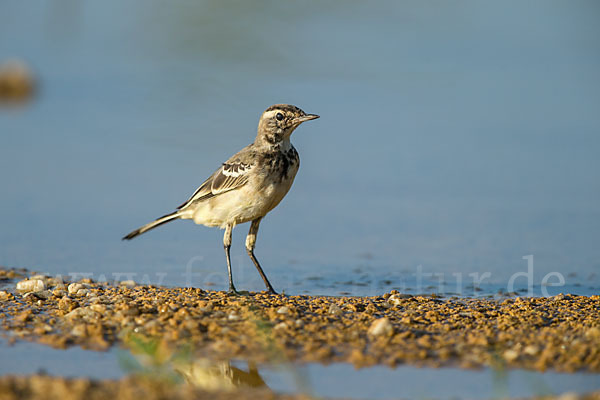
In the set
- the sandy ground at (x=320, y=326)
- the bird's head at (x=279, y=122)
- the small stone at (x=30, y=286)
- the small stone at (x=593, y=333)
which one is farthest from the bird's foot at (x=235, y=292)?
the small stone at (x=593, y=333)

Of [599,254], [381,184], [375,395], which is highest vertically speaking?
[381,184]

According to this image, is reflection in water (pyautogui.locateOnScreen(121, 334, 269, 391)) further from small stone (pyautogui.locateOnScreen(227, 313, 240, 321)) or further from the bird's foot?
the bird's foot

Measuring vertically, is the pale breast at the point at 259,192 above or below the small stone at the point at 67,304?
above

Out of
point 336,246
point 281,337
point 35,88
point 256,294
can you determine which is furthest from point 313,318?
point 35,88

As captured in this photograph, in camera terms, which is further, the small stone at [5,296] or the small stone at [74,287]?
the small stone at [74,287]

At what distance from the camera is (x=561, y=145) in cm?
1291

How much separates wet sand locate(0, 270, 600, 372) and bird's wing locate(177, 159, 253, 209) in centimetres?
122

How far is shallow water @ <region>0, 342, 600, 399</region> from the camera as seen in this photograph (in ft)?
17.1

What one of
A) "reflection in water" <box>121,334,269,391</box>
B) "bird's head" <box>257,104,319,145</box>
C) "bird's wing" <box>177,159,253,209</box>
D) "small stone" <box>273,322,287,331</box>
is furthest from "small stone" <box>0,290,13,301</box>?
"bird's head" <box>257,104,319,145</box>

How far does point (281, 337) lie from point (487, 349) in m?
1.49

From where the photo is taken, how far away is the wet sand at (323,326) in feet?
19.1

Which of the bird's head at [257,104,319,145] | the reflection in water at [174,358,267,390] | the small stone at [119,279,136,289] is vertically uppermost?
the bird's head at [257,104,319,145]

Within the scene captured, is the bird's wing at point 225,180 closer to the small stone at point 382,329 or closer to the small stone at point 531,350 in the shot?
the small stone at point 382,329

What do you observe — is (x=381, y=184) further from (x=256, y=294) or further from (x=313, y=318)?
(x=313, y=318)
